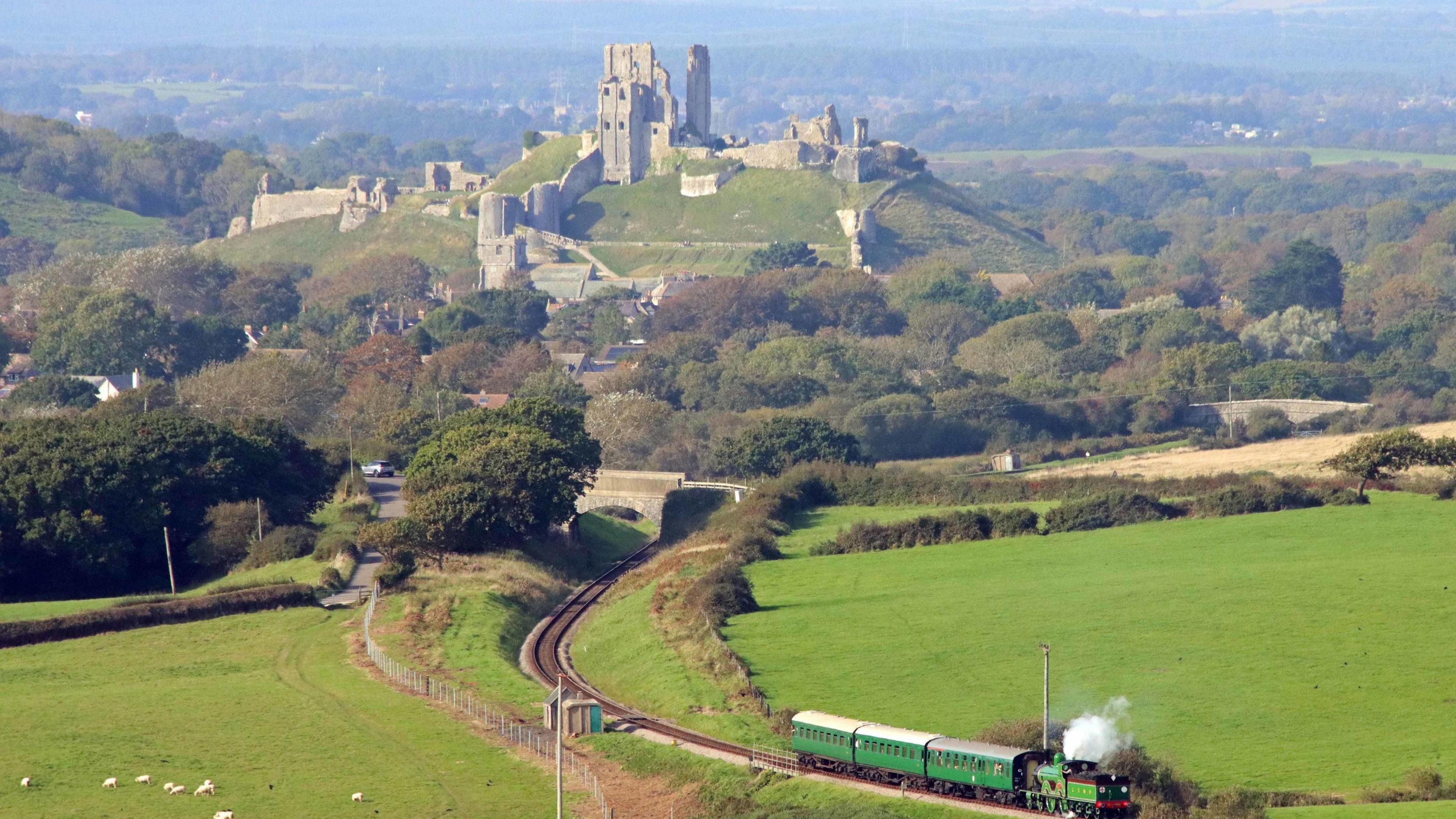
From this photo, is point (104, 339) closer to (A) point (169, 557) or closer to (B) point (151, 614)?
(A) point (169, 557)

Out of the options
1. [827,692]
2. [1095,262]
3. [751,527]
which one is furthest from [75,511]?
[1095,262]

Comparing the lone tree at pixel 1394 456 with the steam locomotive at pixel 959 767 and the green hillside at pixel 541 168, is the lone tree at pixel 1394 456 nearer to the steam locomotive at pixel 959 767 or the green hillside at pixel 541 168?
the steam locomotive at pixel 959 767

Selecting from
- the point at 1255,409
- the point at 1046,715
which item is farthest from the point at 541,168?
the point at 1046,715

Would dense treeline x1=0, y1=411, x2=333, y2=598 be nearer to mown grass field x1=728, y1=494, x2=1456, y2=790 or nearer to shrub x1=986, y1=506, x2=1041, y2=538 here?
mown grass field x1=728, y1=494, x2=1456, y2=790

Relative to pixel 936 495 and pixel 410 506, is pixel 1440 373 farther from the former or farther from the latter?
pixel 410 506

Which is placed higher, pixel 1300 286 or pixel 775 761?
pixel 775 761

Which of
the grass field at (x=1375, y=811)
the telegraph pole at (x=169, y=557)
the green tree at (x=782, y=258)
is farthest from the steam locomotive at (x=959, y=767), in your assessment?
the green tree at (x=782, y=258)
